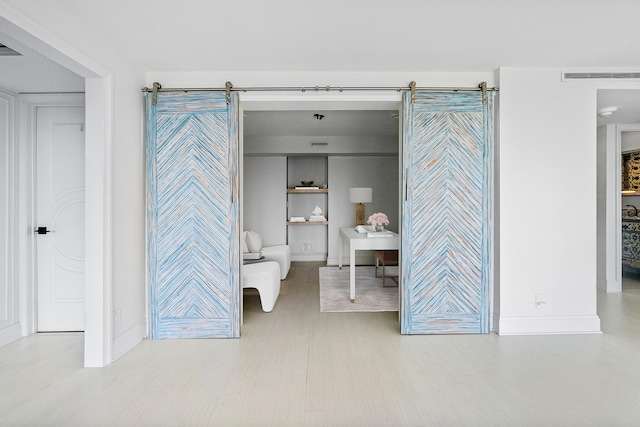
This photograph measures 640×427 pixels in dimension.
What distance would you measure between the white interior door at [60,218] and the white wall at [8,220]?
17 centimetres

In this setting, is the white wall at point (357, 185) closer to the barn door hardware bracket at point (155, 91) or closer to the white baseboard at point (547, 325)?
the white baseboard at point (547, 325)

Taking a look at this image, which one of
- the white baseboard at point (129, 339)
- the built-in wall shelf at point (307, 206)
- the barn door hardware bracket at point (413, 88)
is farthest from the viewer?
the built-in wall shelf at point (307, 206)

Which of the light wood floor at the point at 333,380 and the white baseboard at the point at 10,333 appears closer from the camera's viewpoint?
the light wood floor at the point at 333,380

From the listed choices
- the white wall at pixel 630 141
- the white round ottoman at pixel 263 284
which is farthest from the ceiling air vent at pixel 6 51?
the white wall at pixel 630 141

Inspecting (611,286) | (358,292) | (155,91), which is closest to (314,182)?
(358,292)

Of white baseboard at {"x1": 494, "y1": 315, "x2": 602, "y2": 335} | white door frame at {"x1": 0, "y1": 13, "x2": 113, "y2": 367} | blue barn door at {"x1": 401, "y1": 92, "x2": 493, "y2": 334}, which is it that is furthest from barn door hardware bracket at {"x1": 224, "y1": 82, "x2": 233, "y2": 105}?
white baseboard at {"x1": 494, "y1": 315, "x2": 602, "y2": 335}

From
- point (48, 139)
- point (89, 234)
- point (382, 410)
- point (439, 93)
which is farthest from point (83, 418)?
point (439, 93)

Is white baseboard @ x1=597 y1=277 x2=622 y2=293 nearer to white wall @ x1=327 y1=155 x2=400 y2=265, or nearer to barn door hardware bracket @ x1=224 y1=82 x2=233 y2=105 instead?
white wall @ x1=327 y1=155 x2=400 y2=265

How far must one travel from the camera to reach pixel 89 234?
250 cm

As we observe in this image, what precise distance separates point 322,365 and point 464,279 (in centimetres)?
152

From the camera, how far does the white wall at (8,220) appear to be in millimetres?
2990

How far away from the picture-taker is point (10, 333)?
9.77ft

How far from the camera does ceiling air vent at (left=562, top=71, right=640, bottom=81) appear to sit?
10.0ft

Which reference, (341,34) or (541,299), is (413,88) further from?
(541,299)
